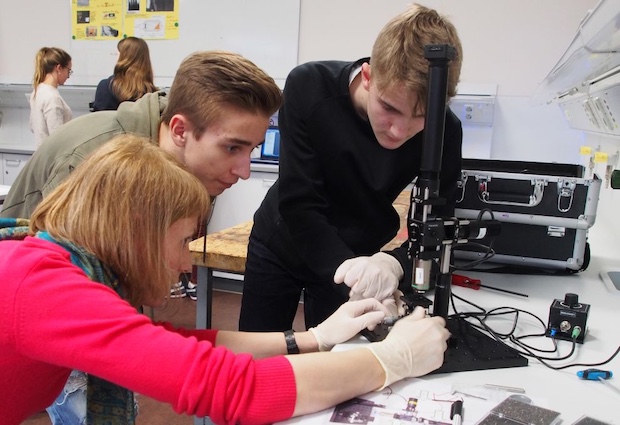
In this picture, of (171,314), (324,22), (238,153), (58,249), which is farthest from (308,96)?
(324,22)

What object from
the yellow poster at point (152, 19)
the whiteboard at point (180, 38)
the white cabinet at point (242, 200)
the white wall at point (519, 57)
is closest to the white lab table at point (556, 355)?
the white wall at point (519, 57)

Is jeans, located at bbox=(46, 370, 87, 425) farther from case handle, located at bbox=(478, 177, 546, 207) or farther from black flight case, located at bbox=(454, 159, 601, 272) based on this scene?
case handle, located at bbox=(478, 177, 546, 207)

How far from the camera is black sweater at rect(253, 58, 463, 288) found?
122 centimetres

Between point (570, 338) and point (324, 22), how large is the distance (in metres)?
3.21

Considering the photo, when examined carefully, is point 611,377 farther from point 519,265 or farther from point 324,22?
point 324,22

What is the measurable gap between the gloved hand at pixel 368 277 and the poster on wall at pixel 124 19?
3.57 meters

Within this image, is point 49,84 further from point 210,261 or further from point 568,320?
point 568,320

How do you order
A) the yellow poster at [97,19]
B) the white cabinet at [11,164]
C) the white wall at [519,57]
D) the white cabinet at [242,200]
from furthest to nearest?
the yellow poster at [97,19], the white cabinet at [11,164], the white cabinet at [242,200], the white wall at [519,57]

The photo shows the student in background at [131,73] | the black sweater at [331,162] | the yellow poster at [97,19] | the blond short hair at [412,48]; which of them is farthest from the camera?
the yellow poster at [97,19]

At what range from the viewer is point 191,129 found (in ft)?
3.47

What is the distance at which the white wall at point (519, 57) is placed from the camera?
10.9 feet

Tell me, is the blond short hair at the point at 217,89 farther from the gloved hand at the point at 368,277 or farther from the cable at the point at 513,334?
the cable at the point at 513,334

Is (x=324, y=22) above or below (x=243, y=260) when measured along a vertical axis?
above

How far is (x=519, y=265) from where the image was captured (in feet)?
4.97
